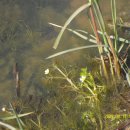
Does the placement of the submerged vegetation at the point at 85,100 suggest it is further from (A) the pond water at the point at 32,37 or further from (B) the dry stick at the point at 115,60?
(A) the pond water at the point at 32,37

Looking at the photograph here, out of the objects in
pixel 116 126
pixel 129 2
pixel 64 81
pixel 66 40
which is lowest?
pixel 116 126

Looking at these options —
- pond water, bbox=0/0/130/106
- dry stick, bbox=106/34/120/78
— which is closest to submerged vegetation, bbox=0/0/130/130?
dry stick, bbox=106/34/120/78

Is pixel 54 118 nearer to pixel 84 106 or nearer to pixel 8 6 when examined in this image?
pixel 84 106

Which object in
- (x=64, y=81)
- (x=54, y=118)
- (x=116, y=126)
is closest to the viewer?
(x=116, y=126)

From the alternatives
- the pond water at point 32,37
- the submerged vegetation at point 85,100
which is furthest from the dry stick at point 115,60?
the pond water at point 32,37

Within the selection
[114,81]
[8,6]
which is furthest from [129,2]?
[8,6]

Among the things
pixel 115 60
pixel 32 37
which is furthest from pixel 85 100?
pixel 32 37
